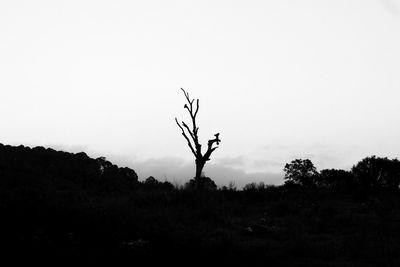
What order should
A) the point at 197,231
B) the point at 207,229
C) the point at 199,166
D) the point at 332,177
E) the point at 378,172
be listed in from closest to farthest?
the point at 197,231, the point at 207,229, the point at 199,166, the point at 378,172, the point at 332,177

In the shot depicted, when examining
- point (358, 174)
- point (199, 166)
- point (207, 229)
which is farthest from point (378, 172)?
point (207, 229)

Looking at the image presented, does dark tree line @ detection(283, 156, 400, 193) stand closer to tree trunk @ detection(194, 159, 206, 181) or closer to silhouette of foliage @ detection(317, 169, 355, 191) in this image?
silhouette of foliage @ detection(317, 169, 355, 191)

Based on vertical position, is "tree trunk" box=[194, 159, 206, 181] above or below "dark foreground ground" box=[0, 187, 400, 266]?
above

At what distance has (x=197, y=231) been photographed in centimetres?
1293

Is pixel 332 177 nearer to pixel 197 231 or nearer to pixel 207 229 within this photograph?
pixel 207 229

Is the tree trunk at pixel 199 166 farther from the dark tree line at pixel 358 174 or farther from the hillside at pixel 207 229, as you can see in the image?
the dark tree line at pixel 358 174

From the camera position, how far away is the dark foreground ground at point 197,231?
30.3 ft

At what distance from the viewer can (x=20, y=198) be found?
48.0ft

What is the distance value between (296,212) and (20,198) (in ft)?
30.8

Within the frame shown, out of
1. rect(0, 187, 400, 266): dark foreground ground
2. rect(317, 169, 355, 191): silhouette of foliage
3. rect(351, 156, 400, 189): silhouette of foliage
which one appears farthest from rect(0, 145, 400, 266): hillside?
rect(317, 169, 355, 191): silhouette of foliage

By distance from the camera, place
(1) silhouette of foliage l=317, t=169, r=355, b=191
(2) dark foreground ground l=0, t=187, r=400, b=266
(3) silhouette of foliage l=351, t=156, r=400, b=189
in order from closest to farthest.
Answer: (2) dark foreground ground l=0, t=187, r=400, b=266
(3) silhouette of foliage l=351, t=156, r=400, b=189
(1) silhouette of foliage l=317, t=169, r=355, b=191

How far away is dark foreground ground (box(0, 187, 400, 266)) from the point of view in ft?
30.3

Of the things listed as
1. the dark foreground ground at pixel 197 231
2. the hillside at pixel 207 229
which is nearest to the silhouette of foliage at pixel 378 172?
the hillside at pixel 207 229

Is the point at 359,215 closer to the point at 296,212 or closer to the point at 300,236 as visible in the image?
the point at 296,212
